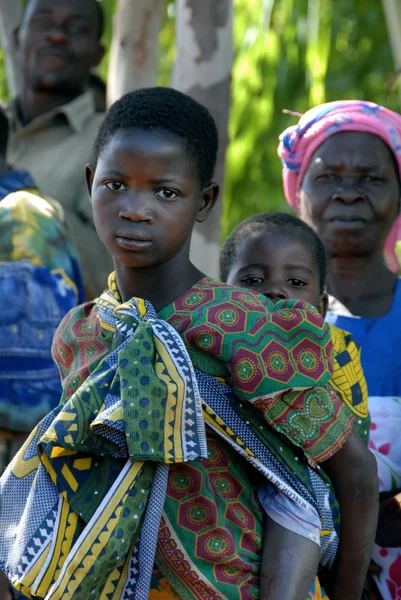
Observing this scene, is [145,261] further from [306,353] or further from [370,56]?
[370,56]

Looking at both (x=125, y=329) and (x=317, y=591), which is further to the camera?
(x=317, y=591)

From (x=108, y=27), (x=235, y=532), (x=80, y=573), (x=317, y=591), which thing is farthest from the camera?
(x=108, y=27)

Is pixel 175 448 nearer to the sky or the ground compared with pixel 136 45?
nearer to the sky

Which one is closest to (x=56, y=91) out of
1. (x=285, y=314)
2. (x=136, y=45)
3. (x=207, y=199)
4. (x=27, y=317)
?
(x=136, y=45)

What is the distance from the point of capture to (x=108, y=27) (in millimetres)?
8539

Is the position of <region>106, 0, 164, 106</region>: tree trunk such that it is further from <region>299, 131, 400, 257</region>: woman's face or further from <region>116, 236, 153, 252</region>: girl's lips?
<region>116, 236, 153, 252</region>: girl's lips

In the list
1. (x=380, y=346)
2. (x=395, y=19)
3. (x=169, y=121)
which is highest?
(x=169, y=121)

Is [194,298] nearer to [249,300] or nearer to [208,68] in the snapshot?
[249,300]

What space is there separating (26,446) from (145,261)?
0.52 metres

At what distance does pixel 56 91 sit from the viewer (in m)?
5.57

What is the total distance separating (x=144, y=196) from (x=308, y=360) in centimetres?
51

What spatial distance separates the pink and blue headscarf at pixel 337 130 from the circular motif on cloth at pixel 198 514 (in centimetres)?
181

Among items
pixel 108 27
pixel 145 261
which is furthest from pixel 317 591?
pixel 108 27

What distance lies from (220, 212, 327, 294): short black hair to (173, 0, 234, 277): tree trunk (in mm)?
1558
